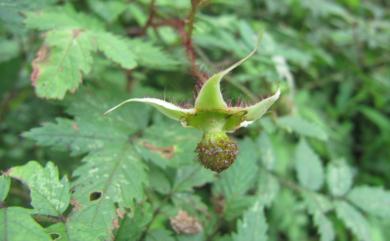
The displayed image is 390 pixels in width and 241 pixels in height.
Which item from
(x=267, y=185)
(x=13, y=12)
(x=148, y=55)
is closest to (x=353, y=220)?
(x=267, y=185)

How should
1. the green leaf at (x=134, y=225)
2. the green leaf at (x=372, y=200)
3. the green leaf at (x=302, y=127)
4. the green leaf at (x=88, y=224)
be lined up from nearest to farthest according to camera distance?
the green leaf at (x=88, y=224) → the green leaf at (x=134, y=225) → the green leaf at (x=372, y=200) → the green leaf at (x=302, y=127)

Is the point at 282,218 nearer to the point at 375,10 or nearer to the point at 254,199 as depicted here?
the point at 254,199

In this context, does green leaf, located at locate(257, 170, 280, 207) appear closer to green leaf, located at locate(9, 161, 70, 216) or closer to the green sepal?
the green sepal

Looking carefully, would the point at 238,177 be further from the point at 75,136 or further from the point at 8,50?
the point at 8,50

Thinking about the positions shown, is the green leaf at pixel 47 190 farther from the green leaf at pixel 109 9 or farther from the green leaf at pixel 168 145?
the green leaf at pixel 109 9

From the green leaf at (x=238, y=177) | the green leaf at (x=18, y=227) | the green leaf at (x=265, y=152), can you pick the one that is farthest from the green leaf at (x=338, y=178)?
the green leaf at (x=18, y=227)

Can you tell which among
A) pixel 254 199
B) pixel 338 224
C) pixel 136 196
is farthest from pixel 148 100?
pixel 338 224

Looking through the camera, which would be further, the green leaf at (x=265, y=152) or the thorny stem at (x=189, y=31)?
the green leaf at (x=265, y=152)
